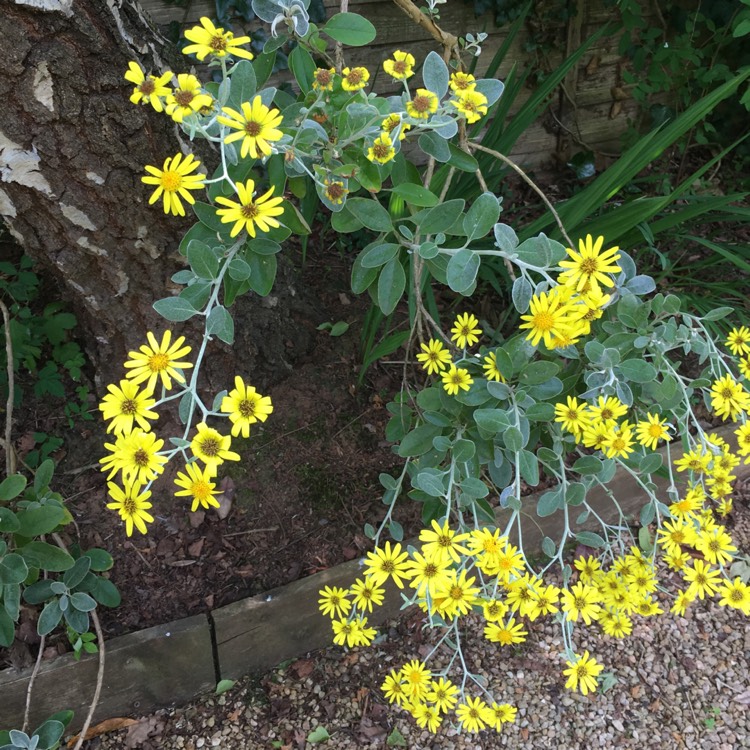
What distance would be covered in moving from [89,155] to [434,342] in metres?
0.78

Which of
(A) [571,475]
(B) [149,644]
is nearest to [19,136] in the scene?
(B) [149,644]

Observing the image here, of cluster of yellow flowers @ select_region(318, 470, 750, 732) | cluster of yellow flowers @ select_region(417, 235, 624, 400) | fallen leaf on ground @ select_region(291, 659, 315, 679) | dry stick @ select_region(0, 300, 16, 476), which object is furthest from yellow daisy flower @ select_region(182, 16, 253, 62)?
fallen leaf on ground @ select_region(291, 659, 315, 679)

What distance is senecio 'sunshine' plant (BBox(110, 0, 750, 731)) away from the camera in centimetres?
92

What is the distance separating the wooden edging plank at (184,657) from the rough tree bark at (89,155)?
27.8 inches

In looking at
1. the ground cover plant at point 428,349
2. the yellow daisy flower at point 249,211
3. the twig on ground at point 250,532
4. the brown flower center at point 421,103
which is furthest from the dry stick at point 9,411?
the brown flower center at point 421,103

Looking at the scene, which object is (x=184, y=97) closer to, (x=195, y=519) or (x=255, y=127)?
(x=255, y=127)

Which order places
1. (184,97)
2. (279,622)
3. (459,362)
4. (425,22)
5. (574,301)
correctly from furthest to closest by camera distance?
Answer: (279,622), (459,362), (425,22), (574,301), (184,97)

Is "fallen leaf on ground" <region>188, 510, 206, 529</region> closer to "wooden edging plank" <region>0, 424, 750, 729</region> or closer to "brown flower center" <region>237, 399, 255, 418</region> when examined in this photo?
"wooden edging plank" <region>0, 424, 750, 729</region>

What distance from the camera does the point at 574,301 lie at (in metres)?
1.04

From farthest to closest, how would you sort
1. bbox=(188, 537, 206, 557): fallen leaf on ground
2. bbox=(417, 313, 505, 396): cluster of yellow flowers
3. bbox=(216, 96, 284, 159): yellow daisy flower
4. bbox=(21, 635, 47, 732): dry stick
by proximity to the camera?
bbox=(188, 537, 206, 557): fallen leaf on ground → bbox=(21, 635, 47, 732): dry stick → bbox=(417, 313, 505, 396): cluster of yellow flowers → bbox=(216, 96, 284, 159): yellow daisy flower

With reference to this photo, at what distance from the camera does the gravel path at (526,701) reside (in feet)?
5.26

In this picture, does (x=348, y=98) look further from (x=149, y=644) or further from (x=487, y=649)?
(x=487, y=649)

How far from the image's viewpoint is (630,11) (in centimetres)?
229

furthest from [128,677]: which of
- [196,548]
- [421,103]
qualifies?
[421,103]
